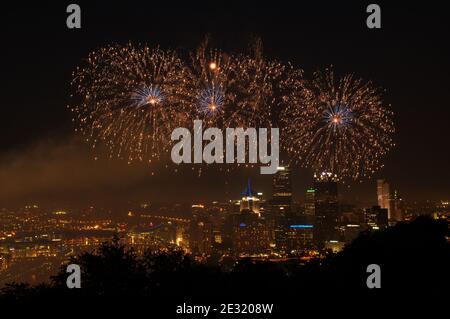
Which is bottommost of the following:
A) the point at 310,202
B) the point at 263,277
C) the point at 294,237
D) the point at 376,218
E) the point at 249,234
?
the point at 294,237

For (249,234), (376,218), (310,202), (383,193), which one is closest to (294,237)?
(249,234)

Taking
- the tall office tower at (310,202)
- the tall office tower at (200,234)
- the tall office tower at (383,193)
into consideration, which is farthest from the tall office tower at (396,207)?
the tall office tower at (200,234)

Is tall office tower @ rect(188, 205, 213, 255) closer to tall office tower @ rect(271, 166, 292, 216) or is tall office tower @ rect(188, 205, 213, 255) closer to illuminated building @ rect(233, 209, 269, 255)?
illuminated building @ rect(233, 209, 269, 255)

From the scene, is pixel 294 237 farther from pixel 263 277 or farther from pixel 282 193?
pixel 263 277

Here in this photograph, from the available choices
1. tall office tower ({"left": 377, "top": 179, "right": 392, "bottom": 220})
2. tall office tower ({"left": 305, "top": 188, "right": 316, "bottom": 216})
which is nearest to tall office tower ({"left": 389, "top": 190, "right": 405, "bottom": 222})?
tall office tower ({"left": 377, "top": 179, "right": 392, "bottom": 220})

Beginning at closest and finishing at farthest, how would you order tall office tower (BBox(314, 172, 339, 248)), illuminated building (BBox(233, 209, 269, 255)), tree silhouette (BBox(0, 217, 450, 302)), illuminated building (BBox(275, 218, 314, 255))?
tree silhouette (BBox(0, 217, 450, 302)) < illuminated building (BBox(233, 209, 269, 255)) < illuminated building (BBox(275, 218, 314, 255)) < tall office tower (BBox(314, 172, 339, 248))

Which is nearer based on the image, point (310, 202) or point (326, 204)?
point (326, 204)

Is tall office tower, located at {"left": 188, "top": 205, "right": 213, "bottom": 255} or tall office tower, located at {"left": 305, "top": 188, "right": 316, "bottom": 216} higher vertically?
tall office tower, located at {"left": 305, "top": 188, "right": 316, "bottom": 216}
